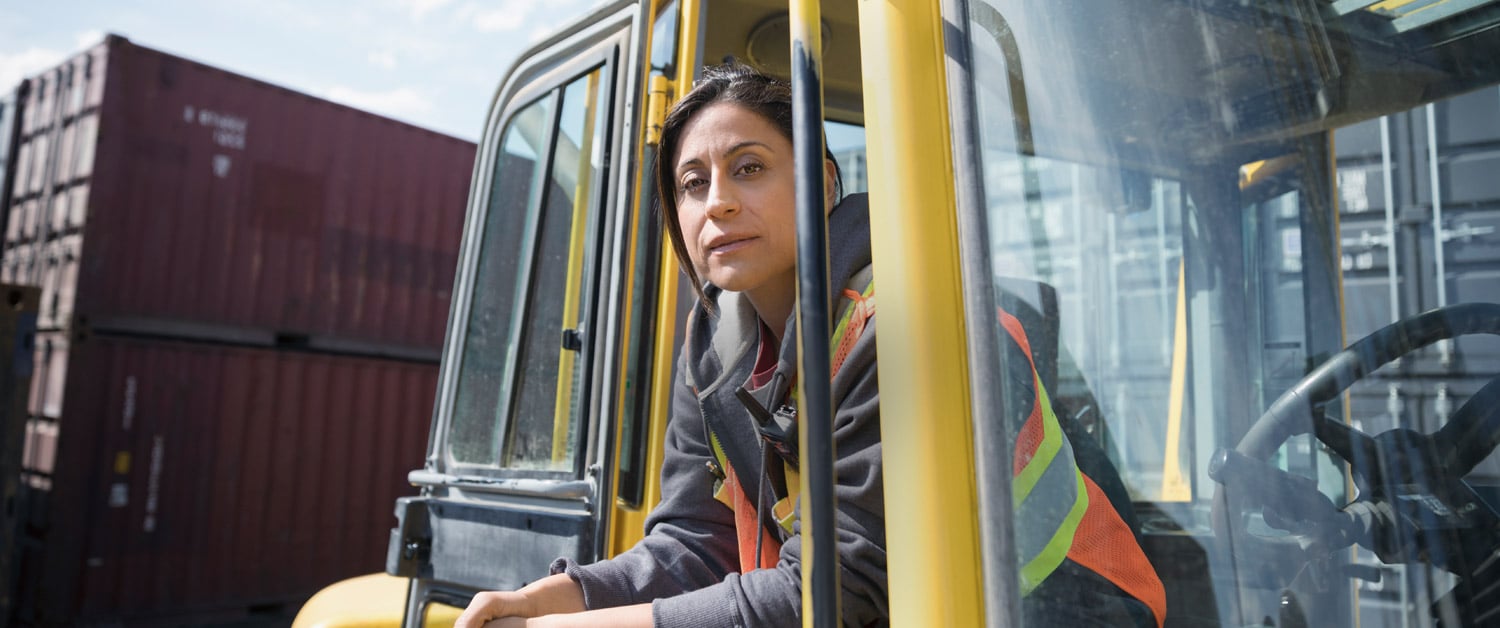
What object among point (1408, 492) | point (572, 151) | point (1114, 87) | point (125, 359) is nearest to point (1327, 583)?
point (1408, 492)

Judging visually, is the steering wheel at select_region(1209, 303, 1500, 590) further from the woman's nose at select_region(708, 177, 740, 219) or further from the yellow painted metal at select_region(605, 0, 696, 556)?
the yellow painted metal at select_region(605, 0, 696, 556)

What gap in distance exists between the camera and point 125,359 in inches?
275

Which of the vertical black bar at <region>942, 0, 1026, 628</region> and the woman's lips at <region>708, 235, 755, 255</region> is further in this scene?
the woman's lips at <region>708, 235, 755, 255</region>

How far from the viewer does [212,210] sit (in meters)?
7.53

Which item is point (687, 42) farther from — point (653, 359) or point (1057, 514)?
point (1057, 514)

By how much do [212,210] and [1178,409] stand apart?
7855 millimetres

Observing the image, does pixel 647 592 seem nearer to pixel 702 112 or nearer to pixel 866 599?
pixel 866 599

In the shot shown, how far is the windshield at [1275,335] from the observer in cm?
107

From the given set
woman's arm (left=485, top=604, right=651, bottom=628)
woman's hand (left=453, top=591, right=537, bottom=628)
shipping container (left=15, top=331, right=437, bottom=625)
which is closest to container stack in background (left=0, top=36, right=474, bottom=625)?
shipping container (left=15, top=331, right=437, bottom=625)

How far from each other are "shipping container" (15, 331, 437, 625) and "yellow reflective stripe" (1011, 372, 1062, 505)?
7.50 metres

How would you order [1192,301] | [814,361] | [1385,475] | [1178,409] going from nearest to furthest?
[814,361] → [1385,475] → [1178,409] → [1192,301]

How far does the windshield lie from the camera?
107 cm

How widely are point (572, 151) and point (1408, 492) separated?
1.57 m

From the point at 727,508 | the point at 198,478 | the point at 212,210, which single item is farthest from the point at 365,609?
the point at 212,210
